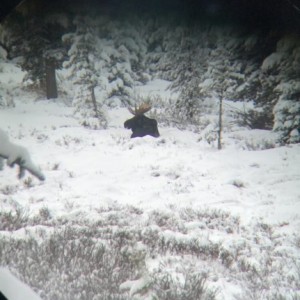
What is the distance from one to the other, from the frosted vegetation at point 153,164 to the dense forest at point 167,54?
0.01 meters

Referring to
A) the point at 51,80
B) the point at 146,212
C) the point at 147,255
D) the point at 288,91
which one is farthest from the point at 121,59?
the point at 147,255

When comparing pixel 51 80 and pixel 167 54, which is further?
pixel 51 80

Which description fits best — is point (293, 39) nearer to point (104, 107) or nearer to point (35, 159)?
point (104, 107)

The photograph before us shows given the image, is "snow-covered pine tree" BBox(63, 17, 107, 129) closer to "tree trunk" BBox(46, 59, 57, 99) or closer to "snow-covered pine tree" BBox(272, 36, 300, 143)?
"tree trunk" BBox(46, 59, 57, 99)

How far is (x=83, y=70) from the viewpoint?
10.6 ft

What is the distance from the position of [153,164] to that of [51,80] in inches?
45.8

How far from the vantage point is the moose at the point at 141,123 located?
3057 mm

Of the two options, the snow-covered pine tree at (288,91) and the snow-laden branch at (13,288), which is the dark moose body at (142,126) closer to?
the snow-covered pine tree at (288,91)

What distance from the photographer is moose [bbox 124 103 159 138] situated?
120 inches

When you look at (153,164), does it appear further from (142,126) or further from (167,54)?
(167,54)

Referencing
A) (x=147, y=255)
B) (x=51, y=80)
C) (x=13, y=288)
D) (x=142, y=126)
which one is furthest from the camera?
(x=51, y=80)

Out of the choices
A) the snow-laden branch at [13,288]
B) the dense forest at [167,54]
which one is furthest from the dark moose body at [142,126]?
the snow-laden branch at [13,288]

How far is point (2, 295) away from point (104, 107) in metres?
1.74

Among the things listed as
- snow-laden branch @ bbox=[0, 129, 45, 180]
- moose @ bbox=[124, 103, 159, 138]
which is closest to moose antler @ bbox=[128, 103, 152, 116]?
moose @ bbox=[124, 103, 159, 138]
